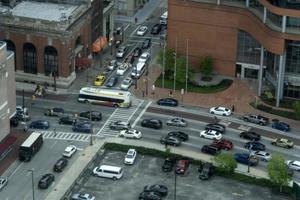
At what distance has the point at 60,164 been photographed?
127 meters

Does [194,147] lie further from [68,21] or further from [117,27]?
[117,27]

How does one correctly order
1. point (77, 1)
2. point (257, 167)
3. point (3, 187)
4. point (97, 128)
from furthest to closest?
point (77, 1) → point (97, 128) → point (257, 167) → point (3, 187)

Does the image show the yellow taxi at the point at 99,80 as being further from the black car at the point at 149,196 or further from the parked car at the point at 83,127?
the black car at the point at 149,196

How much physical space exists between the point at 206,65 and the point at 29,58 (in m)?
34.4

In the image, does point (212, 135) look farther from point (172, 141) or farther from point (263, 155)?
point (263, 155)

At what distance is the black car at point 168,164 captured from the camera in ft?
418

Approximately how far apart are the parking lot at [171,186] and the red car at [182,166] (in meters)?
0.69

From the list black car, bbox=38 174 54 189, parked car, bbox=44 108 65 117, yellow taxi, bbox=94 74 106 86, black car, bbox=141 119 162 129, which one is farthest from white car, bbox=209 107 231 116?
black car, bbox=38 174 54 189

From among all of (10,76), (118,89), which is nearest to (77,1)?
(118,89)

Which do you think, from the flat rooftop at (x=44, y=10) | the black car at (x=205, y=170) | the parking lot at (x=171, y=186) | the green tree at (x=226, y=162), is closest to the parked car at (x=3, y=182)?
the parking lot at (x=171, y=186)

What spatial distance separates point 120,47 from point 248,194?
6208 cm

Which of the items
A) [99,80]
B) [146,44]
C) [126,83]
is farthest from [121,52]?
[126,83]

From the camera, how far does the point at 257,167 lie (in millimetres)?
129500

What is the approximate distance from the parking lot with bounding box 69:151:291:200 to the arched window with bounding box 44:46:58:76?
34910 millimetres
